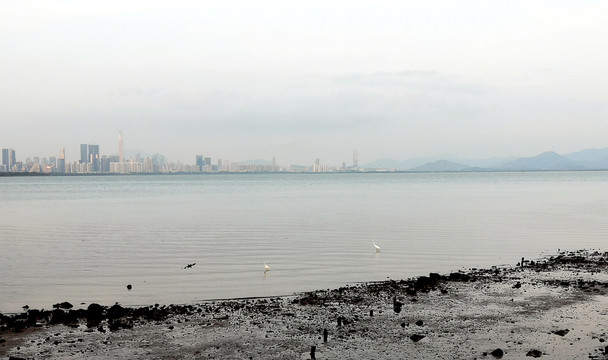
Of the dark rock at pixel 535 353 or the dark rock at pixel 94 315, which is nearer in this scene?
the dark rock at pixel 535 353

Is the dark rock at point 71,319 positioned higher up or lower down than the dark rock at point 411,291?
higher up

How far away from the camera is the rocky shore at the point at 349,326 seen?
45.6 feet

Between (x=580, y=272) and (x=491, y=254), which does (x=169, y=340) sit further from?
(x=491, y=254)

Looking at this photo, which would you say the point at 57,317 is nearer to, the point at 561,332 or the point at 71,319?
the point at 71,319

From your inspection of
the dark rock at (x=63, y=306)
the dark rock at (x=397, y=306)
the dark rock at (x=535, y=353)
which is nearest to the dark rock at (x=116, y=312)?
the dark rock at (x=63, y=306)

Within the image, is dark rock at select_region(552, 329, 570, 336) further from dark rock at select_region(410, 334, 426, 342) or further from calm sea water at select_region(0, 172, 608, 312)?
calm sea water at select_region(0, 172, 608, 312)

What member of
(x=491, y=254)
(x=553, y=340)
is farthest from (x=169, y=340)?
(x=491, y=254)

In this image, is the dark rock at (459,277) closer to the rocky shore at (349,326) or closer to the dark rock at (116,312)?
the rocky shore at (349,326)

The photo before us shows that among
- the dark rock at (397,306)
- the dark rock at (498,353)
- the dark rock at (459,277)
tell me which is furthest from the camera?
the dark rock at (459,277)

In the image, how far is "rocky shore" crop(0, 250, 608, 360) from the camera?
45.6 feet

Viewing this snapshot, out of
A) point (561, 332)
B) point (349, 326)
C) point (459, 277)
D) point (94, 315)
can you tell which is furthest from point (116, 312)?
point (459, 277)

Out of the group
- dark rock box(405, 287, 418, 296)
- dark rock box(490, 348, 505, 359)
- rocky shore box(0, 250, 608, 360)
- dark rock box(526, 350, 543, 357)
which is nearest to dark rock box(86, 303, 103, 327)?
rocky shore box(0, 250, 608, 360)

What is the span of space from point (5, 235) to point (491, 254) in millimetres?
37161

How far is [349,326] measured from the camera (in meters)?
16.0
